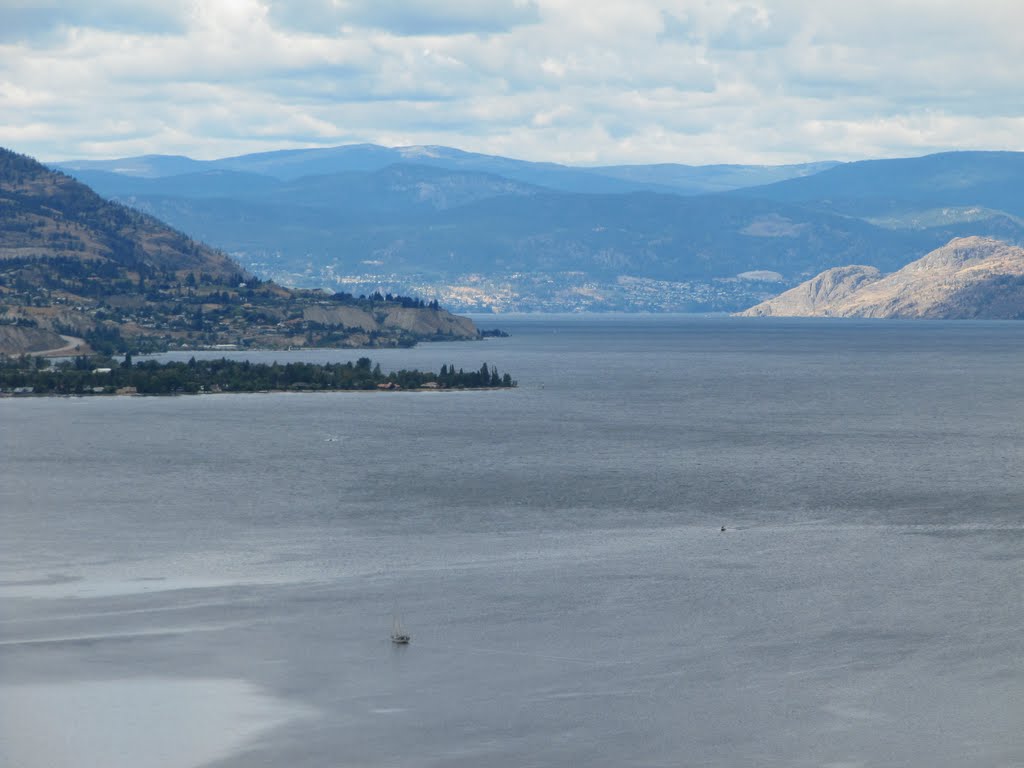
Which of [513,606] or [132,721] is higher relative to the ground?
[513,606]

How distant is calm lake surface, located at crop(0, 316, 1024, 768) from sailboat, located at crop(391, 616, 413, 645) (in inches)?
25.8

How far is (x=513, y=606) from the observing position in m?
73.1

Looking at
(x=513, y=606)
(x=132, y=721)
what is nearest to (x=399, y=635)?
(x=513, y=606)

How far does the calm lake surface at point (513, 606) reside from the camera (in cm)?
5575

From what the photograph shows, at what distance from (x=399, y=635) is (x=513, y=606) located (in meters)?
7.59

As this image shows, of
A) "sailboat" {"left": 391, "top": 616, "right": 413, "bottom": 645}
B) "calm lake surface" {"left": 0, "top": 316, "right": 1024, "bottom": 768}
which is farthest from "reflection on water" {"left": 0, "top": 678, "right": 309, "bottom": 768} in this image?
"sailboat" {"left": 391, "top": 616, "right": 413, "bottom": 645}

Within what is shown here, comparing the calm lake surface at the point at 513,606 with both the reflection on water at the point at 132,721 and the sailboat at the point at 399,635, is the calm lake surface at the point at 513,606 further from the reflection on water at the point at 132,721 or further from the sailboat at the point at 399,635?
the sailboat at the point at 399,635

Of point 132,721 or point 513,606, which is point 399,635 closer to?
point 513,606

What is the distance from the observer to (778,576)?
263 ft

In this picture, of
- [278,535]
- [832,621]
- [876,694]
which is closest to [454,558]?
[278,535]

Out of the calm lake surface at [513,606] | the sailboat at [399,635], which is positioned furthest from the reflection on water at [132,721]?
the sailboat at [399,635]

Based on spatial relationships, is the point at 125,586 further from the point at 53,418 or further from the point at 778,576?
the point at 53,418

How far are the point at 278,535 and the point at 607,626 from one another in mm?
28916

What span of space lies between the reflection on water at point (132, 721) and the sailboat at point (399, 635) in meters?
7.64
